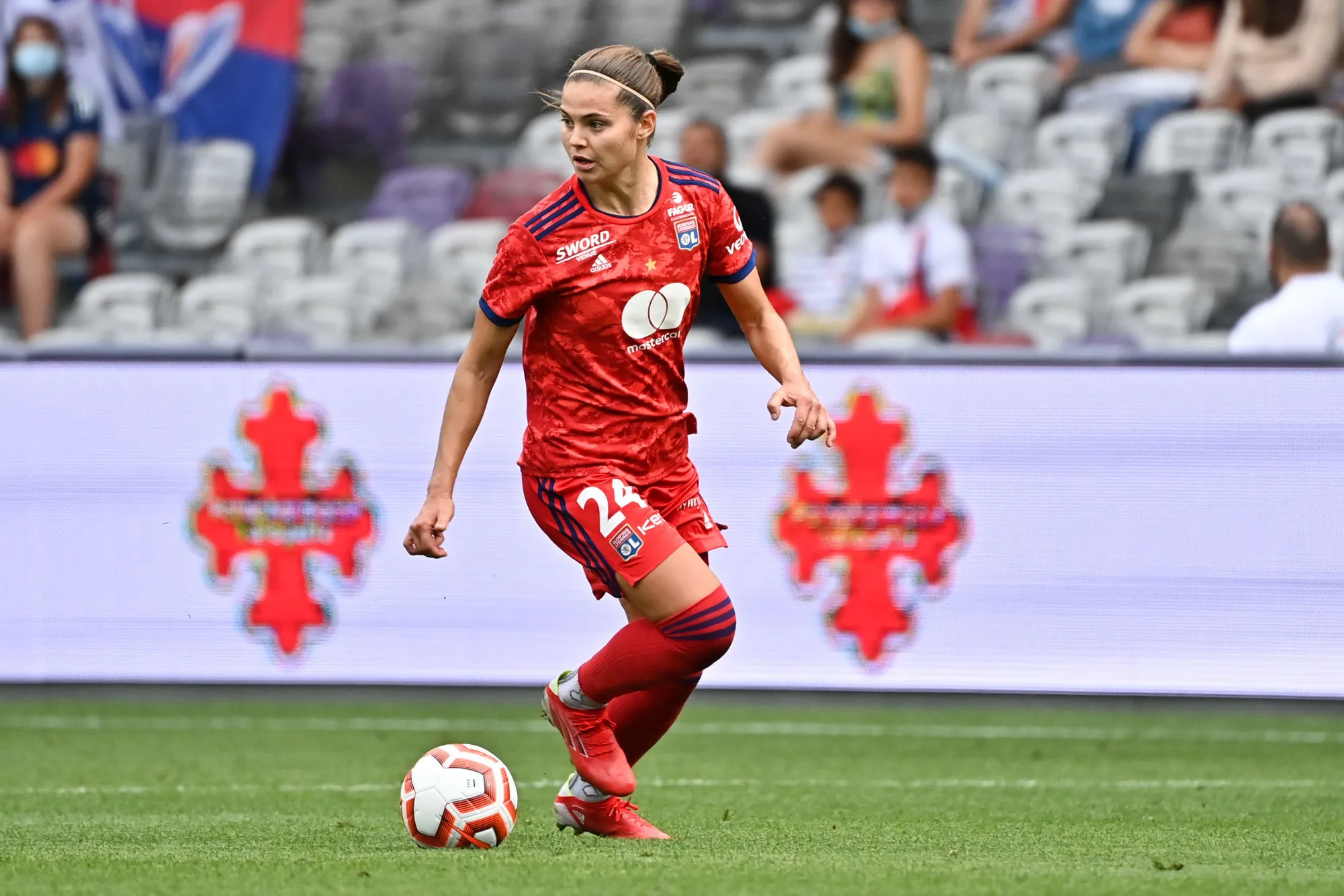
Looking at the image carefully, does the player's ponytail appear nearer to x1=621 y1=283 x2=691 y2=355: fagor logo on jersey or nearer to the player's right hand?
x1=621 y1=283 x2=691 y2=355: fagor logo on jersey

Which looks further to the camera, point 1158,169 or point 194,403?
point 1158,169

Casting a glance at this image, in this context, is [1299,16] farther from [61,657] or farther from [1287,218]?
[61,657]

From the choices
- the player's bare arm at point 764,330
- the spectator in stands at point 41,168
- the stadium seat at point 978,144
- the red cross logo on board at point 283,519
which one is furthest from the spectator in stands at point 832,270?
the player's bare arm at point 764,330

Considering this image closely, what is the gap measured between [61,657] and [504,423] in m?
2.44

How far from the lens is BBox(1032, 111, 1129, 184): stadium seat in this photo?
1308 cm

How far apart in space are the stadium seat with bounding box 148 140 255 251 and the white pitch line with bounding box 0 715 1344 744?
17.8 feet

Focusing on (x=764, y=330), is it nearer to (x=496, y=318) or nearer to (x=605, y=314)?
(x=605, y=314)

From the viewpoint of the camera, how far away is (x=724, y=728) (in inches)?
351

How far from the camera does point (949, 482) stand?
911 cm

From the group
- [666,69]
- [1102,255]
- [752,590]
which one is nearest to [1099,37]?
[1102,255]

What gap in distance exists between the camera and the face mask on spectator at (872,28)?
1325 centimetres

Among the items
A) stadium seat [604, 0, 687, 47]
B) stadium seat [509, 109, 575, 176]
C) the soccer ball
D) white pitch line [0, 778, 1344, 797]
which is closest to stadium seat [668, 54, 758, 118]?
stadium seat [509, 109, 575, 176]

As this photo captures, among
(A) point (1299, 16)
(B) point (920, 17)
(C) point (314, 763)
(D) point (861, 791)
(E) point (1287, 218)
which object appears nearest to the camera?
(D) point (861, 791)

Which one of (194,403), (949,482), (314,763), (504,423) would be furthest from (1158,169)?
(314,763)
